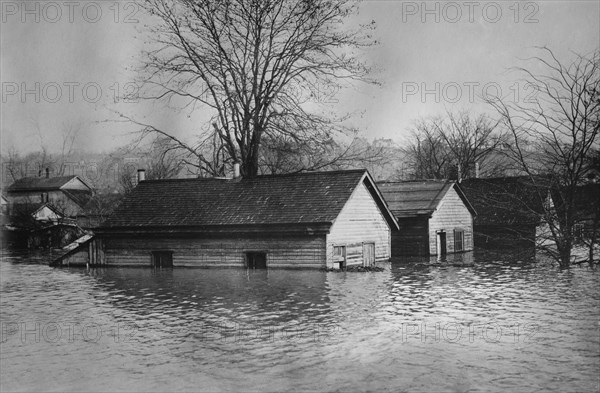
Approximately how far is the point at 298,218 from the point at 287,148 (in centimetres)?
871

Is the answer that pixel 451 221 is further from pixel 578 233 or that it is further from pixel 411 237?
pixel 578 233

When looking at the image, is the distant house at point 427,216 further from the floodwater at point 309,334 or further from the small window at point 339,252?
the floodwater at point 309,334

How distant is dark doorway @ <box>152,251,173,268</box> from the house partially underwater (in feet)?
0.16

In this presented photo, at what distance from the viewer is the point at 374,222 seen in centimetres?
3241

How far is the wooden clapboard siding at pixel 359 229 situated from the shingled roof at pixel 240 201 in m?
0.72

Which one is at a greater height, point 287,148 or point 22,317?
point 287,148

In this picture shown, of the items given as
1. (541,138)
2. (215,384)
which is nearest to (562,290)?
(541,138)

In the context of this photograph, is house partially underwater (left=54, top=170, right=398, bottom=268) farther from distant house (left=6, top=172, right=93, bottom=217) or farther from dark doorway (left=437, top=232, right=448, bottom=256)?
distant house (left=6, top=172, right=93, bottom=217)

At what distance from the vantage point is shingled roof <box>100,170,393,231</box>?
29.4 meters

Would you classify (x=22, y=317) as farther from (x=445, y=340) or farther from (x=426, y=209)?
→ (x=426, y=209)

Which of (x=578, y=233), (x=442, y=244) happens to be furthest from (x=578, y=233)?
(x=442, y=244)

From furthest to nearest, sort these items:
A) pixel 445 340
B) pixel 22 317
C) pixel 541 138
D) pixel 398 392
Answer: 1. pixel 541 138
2. pixel 22 317
3. pixel 445 340
4. pixel 398 392

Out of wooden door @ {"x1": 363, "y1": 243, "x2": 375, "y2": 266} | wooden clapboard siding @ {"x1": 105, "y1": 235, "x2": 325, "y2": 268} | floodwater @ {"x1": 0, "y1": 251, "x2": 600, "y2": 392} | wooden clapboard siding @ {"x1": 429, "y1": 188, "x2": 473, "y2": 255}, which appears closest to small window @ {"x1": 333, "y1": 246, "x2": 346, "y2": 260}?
wooden clapboard siding @ {"x1": 105, "y1": 235, "x2": 325, "y2": 268}

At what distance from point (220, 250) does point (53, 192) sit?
62276mm
